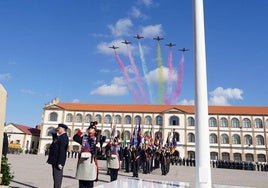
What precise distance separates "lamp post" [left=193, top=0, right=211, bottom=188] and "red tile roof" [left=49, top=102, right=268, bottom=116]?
43.4 meters

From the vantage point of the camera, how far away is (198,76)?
684 cm

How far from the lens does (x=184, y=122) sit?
1935 inches

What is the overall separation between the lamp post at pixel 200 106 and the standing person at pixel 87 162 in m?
2.36

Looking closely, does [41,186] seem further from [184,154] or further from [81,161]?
[184,154]

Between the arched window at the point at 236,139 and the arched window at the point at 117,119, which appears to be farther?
the arched window at the point at 117,119

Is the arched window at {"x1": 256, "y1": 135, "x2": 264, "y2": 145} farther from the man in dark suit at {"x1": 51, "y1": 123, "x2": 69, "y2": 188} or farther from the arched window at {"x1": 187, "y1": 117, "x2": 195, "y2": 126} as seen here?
the man in dark suit at {"x1": 51, "y1": 123, "x2": 69, "y2": 188}

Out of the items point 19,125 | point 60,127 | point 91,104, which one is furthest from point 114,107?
point 60,127

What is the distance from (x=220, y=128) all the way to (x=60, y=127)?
150 feet

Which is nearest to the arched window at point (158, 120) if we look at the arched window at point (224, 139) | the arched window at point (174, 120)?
the arched window at point (174, 120)

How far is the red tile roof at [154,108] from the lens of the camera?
49400mm

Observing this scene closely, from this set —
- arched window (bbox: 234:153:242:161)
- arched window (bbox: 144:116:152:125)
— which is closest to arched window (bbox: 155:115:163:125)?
arched window (bbox: 144:116:152:125)

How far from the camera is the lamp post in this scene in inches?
250

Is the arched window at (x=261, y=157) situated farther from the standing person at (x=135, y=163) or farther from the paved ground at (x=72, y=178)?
the standing person at (x=135, y=163)

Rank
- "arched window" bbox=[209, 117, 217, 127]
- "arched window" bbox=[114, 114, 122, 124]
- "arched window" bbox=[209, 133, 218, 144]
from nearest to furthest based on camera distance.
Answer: "arched window" bbox=[209, 133, 218, 144] < "arched window" bbox=[209, 117, 217, 127] < "arched window" bbox=[114, 114, 122, 124]
